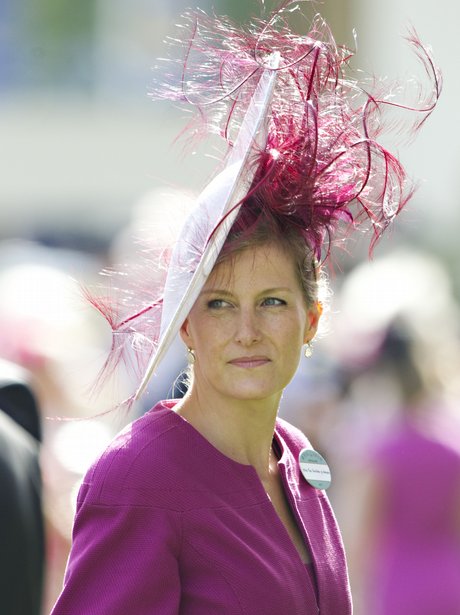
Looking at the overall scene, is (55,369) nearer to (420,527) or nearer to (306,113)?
(420,527)

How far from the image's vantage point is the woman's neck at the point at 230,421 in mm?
2646

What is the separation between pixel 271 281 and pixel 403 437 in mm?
2528

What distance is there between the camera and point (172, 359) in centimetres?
572

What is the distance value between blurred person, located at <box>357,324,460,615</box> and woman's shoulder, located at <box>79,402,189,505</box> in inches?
98.3

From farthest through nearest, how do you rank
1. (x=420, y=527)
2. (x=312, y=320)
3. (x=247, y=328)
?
(x=420, y=527) → (x=312, y=320) → (x=247, y=328)

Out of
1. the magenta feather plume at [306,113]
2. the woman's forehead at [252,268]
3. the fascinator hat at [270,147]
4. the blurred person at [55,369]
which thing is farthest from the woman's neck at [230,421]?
the blurred person at [55,369]

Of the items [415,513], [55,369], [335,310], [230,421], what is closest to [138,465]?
[230,421]

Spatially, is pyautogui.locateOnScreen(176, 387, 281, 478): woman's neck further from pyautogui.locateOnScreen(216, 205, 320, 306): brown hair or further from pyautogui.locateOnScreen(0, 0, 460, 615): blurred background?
pyautogui.locateOnScreen(0, 0, 460, 615): blurred background

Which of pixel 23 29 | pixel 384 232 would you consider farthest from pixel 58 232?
pixel 384 232

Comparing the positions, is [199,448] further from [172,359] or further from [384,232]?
[172,359]

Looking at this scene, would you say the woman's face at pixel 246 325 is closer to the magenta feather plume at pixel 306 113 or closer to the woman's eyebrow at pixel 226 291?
the woman's eyebrow at pixel 226 291

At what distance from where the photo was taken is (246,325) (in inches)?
102

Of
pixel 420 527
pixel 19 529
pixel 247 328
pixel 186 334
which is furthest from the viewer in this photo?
pixel 420 527

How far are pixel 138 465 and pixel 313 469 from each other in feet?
1.82
